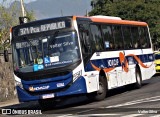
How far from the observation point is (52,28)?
1638 centimetres

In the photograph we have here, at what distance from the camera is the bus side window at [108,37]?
18.8 meters

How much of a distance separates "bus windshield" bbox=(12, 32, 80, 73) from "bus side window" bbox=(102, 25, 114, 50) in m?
2.86

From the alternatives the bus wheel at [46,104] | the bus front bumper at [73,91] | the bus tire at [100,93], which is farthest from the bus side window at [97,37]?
the bus wheel at [46,104]

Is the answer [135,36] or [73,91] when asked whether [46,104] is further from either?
[135,36]

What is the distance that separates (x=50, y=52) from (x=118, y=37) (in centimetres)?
490

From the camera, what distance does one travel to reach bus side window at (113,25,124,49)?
65.3 feet

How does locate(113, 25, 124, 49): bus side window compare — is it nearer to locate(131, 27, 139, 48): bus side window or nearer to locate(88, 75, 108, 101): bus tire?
locate(131, 27, 139, 48): bus side window

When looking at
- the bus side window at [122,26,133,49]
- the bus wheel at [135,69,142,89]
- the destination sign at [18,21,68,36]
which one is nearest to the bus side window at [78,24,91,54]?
the destination sign at [18,21,68,36]

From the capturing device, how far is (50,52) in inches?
636

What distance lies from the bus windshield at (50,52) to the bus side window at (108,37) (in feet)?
9.39

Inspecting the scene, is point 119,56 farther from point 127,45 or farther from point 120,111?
point 120,111

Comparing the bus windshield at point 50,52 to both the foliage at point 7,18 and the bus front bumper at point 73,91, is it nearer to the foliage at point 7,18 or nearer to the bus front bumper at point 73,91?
the bus front bumper at point 73,91

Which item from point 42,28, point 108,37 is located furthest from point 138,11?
point 42,28

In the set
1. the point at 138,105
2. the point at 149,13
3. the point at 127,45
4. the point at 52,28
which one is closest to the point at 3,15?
the point at 127,45
